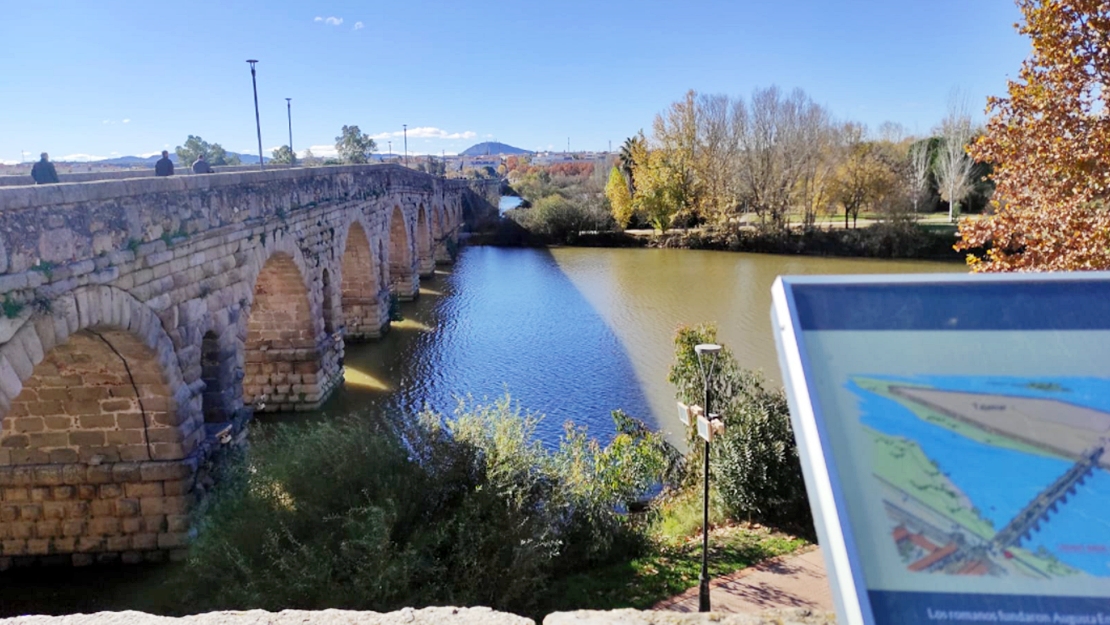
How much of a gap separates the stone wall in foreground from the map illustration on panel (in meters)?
0.97

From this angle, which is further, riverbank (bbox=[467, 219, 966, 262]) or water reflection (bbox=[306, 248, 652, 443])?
riverbank (bbox=[467, 219, 966, 262])

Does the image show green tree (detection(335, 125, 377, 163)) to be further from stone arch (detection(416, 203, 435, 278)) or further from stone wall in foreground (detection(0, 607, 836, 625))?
stone wall in foreground (detection(0, 607, 836, 625))

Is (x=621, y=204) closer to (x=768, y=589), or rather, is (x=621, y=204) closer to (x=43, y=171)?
(x=43, y=171)

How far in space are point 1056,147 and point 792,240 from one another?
104ft

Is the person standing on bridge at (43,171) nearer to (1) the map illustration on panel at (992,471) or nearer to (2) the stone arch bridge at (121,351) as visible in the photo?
A: (2) the stone arch bridge at (121,351)

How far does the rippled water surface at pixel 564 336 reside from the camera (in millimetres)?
14867

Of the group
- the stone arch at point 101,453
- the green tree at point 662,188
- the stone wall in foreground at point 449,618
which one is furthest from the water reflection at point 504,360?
the green tree at point 662,188

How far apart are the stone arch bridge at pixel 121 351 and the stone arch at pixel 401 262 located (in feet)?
43.7

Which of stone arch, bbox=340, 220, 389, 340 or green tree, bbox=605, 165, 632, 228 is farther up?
green tree, bbox=605, 165, 632, 228

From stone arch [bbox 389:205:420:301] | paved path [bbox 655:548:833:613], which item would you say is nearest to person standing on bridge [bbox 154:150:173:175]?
paved path [bbox 655:548:833:613]

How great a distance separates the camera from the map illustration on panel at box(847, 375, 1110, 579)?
1556 mm

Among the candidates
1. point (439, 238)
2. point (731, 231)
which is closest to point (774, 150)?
point (731, 231)

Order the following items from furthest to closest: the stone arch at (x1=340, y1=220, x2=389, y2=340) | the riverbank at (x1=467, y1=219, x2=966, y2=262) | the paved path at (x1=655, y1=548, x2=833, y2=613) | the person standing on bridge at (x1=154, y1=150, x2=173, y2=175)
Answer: the riverbank at (x1=467, y1=219, x2=966, y2=262), the stone arch at (x1=340, y1=220, x2=389, y2=340), the person standing on bridge at (x1=154, y1=150, x2=173, y2=175), the paved path at (x1=655, y1=548, x2=833, y2=613)

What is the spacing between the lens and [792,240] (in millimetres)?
37969
